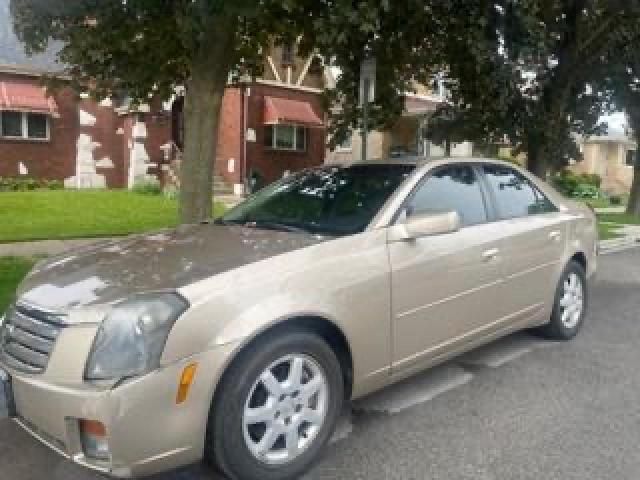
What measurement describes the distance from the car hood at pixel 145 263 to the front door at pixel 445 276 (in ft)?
1.90

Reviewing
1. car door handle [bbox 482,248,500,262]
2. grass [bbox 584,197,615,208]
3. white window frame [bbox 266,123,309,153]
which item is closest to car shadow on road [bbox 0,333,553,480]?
car door handle [bbox 482,248,500,262]

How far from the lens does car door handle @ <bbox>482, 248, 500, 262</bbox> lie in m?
4.05

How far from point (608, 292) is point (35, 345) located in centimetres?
638

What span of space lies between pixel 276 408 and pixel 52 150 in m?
17.6

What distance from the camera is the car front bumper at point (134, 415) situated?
8.11ft

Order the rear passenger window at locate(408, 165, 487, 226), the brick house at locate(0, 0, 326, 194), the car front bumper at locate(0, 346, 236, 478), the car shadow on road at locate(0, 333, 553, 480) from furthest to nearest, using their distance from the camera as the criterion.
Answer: the brick house at locate(0, 0, 326, 194), the rear passenger window at locate(408, 165, 487, 226), the car shadow on road at locate(0, 333, 553, 480), the car front bumper at locate(0, 346, 236, 478)

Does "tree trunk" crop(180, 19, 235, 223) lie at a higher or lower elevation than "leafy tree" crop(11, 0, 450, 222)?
lower

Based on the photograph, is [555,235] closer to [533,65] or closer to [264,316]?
[264,316]

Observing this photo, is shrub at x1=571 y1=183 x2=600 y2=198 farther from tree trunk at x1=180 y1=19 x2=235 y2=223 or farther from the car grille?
the car grille

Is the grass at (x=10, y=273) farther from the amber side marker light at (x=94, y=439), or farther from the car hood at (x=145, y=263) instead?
the amber side marker light at (x=94, y=439)

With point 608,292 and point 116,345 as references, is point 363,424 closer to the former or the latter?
point 116,345

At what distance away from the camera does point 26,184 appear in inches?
680

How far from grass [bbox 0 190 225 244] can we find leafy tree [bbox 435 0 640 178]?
5.34 meters

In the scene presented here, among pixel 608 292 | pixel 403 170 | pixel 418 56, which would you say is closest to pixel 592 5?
pixel 418 56
